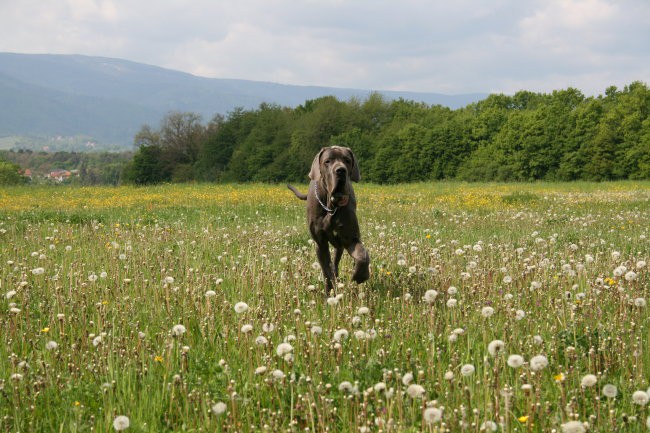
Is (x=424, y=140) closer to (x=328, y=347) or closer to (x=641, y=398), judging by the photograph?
(x=328, y=347)

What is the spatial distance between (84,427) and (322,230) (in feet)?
12.2

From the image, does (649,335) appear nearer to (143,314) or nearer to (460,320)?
(460,320)

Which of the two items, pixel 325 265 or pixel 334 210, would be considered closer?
pixel 334 210

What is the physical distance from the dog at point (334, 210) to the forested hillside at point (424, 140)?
5543 centimetres

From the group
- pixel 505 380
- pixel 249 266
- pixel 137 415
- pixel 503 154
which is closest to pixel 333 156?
pixel 249 266

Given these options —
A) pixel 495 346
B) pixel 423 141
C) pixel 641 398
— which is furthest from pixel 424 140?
A: pixel 641 398

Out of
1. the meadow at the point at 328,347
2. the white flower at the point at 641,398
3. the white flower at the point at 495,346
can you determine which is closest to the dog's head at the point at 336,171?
the meadow at the point at 328,347

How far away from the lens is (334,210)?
627cm

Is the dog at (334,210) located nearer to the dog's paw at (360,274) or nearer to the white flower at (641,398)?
the dog's paw at (360,274)

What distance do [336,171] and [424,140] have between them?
68525 millimetres

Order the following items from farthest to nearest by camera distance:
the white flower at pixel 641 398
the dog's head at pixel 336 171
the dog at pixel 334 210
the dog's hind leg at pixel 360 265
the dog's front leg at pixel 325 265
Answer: the dog's front leg at pixel 325 265
the dog's hind leg at pixel 360 265
the dog at pixel 334 210
the dog's head at pixel 336 171
the white flower at pixel 641 398

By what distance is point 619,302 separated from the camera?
5320mm

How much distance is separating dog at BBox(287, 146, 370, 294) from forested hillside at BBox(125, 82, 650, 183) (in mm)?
55435

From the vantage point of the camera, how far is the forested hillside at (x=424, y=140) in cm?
5847
